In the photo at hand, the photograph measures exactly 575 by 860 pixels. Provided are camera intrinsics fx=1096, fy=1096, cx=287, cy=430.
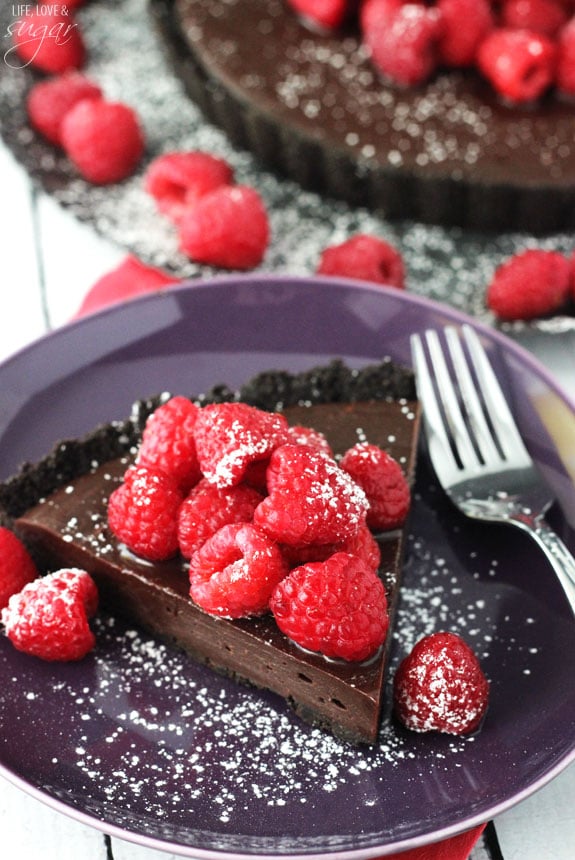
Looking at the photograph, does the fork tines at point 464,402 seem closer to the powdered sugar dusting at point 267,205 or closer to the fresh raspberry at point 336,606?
the powdered sugar dusting at point 267,205

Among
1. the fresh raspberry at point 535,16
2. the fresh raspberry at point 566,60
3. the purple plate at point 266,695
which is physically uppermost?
the fresh raspberry at point 535,16

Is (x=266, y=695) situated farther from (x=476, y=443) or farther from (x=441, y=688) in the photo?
(x=476, y=443)

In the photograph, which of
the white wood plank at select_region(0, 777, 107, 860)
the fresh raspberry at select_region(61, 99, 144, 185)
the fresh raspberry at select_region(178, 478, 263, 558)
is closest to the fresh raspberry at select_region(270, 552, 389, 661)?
the fresh raspberry at select_region(178, 478, 263, 558)

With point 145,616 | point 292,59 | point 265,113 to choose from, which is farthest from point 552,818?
point 292,59

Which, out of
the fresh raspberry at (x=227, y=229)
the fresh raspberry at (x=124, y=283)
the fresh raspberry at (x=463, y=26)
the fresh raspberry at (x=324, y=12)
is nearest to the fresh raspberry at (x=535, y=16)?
the fresh raspberry at (x=463, y=26)

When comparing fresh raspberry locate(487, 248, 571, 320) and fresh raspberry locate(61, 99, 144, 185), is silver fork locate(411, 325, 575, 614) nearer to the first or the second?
fresh raspberry locate(487, 248, 571, 320)

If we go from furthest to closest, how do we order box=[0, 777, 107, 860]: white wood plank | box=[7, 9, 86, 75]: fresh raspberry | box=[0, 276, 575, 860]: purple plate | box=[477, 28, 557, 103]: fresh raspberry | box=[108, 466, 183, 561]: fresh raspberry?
box=[7, 9, 86, 75]: fresh raspberry, box=[477, 28, 557, 103]: fresh raspberry, box=[108, 466, 183, 561]: fresh raspberry, box=[0, 777, 107, 860]: white wood plank, box=[0, 276, 575, 860]: purple plate

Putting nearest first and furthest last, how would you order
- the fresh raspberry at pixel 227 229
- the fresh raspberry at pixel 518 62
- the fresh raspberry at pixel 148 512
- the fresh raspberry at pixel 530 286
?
the fresh raspberry at pixel 148 512, the fresh raspberry at pixel 530 286, the fresh raspberry at pixel 227 229, the fresh raspberry at pixel 518 62

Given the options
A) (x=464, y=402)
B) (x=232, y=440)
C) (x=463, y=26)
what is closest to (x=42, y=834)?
(x=232, y=440)
